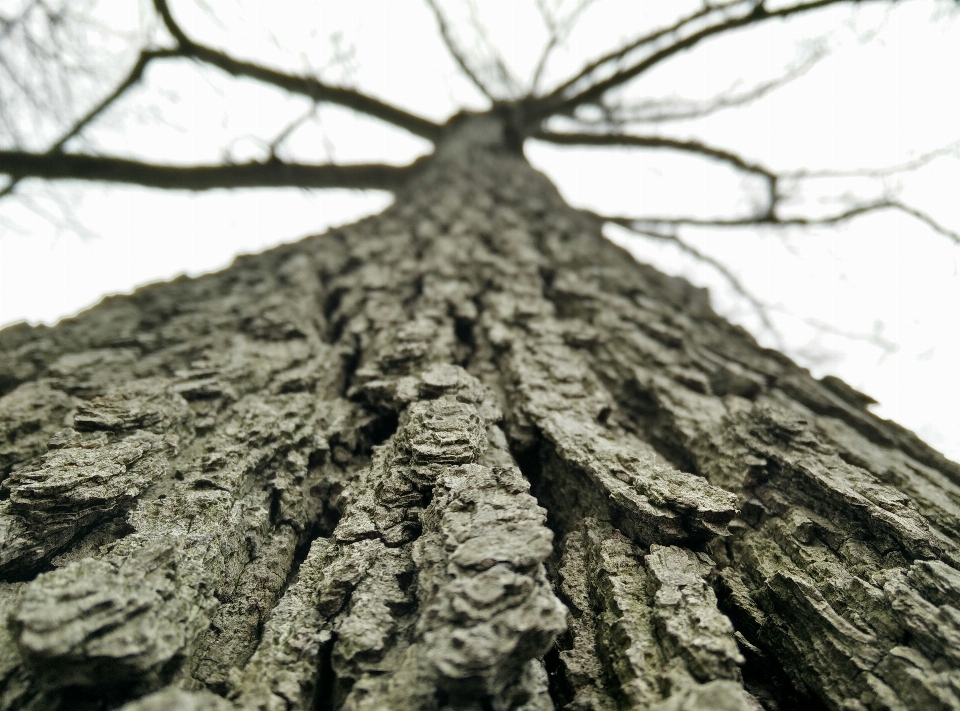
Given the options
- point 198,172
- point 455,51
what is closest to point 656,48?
point 455,51

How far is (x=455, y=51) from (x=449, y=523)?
4.67m

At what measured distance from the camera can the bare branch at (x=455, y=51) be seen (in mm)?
3822

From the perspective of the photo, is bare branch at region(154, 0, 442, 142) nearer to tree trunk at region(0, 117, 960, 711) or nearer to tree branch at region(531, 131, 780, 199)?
tree branch at region(531, 131, 780, 199)

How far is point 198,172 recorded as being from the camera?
11.5ft

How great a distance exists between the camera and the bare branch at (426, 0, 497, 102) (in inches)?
150

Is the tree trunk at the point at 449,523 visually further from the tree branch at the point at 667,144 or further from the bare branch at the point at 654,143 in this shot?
the bare branch at the point at 654,143

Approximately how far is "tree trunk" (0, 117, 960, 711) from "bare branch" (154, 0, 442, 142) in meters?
2.25

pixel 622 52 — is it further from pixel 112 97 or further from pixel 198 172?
pixel 112 97

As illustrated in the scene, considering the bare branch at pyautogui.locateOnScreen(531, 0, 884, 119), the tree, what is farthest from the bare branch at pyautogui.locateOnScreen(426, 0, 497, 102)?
the tree

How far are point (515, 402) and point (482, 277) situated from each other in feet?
→ 3.30

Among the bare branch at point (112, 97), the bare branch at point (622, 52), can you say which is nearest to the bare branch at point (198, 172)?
the bare branch at point (112, 97)

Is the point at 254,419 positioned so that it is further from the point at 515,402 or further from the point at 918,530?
the point at 918,530

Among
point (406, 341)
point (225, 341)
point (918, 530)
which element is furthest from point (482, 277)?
point (918, 530)

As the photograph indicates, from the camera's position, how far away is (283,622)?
89cm
